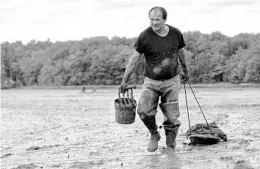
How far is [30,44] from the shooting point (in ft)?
349

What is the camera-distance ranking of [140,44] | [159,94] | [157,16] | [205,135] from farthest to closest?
[205,135], [159,94], [140,44], [157,16]

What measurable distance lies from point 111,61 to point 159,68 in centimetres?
6173

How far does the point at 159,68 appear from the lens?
8234mm

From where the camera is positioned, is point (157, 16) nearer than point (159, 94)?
Yes

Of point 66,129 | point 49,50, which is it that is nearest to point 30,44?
point 49,50

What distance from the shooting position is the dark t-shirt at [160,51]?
26.6 feet

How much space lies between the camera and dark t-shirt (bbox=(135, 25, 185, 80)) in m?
8.12

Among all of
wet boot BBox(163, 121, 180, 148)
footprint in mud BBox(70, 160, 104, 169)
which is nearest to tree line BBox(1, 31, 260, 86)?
wet boot BBox(163, 121, 180, 148)

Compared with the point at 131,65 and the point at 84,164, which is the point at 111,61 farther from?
the point at 84,164

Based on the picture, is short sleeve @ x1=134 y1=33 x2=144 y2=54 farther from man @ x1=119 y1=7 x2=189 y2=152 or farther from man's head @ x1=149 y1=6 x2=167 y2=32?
man's head @ x1=149 y1=6 x2=167 y2=32

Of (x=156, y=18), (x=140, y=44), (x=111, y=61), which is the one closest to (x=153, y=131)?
(x=140, y=44)

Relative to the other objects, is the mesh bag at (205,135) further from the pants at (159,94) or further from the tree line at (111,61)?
the tree line at (111,61)

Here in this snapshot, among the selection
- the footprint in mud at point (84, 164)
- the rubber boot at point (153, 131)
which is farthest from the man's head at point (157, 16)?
the footprint in mud at point (84, 164)

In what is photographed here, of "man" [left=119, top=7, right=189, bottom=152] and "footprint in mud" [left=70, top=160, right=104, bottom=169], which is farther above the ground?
"man" [left=119, top=7, right=189, bottom=152]
